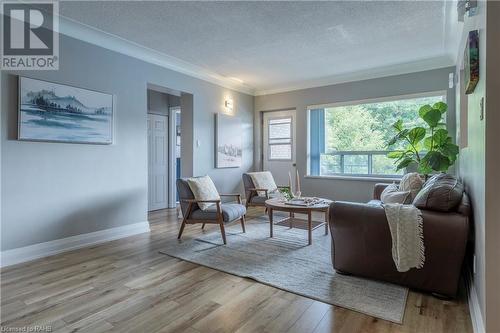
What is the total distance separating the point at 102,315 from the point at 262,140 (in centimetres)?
491

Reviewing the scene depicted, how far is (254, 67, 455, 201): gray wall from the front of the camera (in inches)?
179

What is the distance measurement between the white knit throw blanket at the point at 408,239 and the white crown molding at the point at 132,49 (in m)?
3.70

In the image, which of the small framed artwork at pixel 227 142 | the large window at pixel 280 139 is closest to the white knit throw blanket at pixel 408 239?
the small framed artwork at pixel 227 142

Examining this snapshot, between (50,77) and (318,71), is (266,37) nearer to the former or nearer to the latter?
(318,71)

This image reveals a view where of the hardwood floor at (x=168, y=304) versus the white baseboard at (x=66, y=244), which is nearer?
the hardwood floor at (x=168, y=304)

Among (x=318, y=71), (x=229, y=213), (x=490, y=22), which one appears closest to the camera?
(x=490, y=22)

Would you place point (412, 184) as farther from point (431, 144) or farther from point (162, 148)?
point (162, 148)

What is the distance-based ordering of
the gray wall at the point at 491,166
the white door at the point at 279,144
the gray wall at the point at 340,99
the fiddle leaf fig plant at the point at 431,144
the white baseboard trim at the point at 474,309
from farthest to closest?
1. the white door at the point at 279,144
2. the gray wall at the point at 340,99
3. the fiddle leaf fig plant at the point at 431,144
4. the white baseboard trim at the point at 474,309
5. the gray wall at the point at 491,166

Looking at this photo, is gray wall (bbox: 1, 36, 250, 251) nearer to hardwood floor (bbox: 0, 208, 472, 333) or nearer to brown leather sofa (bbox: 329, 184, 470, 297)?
hardwood floor (bbox: 0, 208, 472, 333)

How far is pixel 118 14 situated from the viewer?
302 cm

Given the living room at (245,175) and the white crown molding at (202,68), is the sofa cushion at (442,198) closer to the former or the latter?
the living room at (245,175)

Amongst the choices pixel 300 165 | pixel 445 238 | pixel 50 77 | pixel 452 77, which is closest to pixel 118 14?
pixel 50 77

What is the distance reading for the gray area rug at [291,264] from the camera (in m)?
2.12

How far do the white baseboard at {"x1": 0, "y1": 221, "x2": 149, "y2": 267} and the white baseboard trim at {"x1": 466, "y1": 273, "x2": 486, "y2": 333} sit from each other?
367 cm
